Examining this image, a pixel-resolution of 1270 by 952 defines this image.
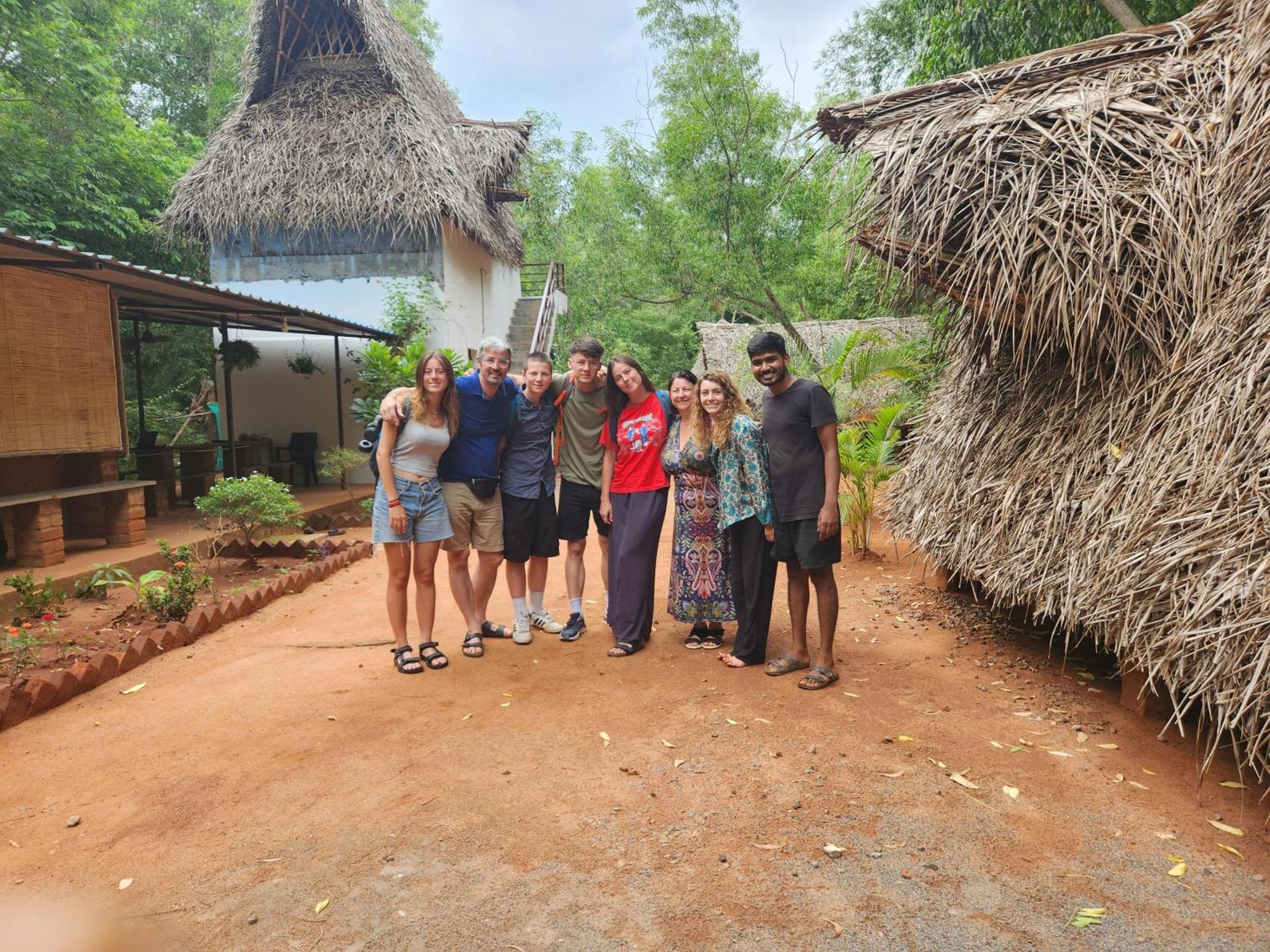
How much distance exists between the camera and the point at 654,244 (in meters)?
14.8

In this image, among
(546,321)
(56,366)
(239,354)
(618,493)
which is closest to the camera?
(618,493)

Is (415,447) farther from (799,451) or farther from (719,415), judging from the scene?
(799,451)

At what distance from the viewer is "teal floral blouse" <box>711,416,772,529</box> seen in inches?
155

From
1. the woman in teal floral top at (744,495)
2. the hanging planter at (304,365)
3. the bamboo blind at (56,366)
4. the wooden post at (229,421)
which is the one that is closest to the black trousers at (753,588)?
the woman in teal floral top at (744,495)

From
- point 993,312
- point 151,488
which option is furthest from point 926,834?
point 151,488

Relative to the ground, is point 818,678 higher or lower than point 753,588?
lower

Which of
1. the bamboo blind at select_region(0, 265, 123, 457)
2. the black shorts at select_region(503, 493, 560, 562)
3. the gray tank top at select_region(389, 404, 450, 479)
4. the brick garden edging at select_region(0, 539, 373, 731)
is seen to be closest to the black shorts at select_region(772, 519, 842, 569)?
the black shorts at select_region(503, 493, 560, 562)

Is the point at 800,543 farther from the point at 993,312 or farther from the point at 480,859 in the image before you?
the point at 480,859

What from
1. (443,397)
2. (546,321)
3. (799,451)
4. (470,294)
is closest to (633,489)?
(799,451)

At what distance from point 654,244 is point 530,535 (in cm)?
1157

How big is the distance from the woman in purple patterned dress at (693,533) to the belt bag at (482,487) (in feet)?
3.18

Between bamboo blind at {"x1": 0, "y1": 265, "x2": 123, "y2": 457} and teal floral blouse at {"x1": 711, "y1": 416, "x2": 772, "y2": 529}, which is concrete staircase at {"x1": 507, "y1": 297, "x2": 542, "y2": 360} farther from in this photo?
teal floral blouse at {"x1": 711, "y1": 416, "x2": 772, "y2": 529}

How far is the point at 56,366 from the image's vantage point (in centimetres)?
627

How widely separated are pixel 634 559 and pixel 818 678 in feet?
3.89
